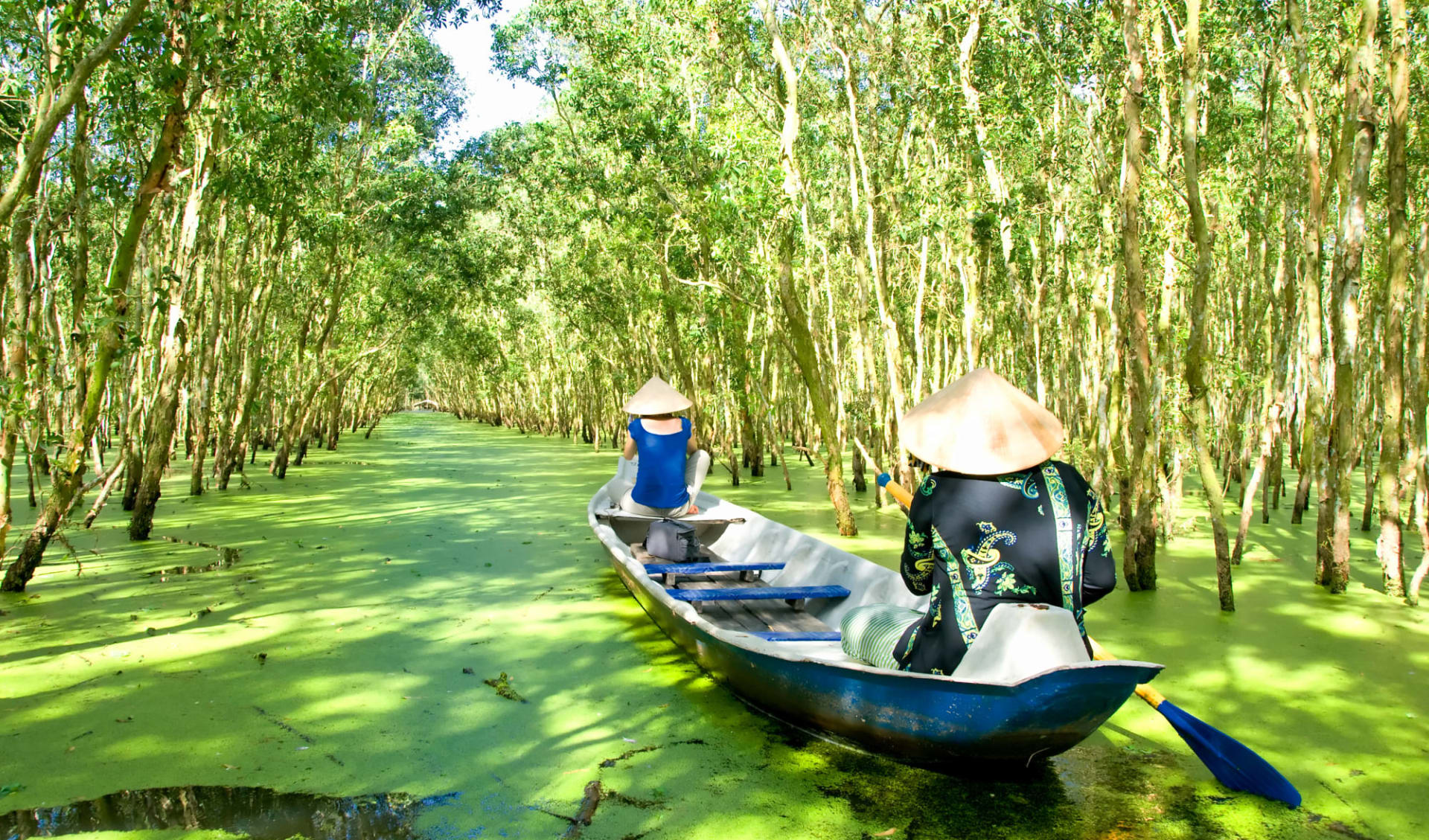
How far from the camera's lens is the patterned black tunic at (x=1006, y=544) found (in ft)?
8.99

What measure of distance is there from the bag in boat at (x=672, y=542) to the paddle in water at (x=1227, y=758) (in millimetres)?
3041

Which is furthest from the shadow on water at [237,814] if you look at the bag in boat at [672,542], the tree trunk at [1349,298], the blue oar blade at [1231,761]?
the tree trunk at [1349,298]

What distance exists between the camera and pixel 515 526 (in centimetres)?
876

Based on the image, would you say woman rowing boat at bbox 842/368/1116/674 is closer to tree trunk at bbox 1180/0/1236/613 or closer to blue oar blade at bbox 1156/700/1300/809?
blue oar blade at bbox 1156/700/1300/809

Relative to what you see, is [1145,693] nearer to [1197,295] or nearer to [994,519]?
[994,519]

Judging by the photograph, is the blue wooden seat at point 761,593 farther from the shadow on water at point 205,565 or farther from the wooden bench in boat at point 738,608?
the shadow on water at point 205,565

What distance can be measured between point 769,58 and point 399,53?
562 cm

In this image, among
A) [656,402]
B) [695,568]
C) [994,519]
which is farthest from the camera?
[656,402]

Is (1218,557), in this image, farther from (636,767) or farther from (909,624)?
(636,767)

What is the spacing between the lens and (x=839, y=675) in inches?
119

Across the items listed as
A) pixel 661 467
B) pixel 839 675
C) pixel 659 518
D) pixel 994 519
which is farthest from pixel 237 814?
pixel 659 518

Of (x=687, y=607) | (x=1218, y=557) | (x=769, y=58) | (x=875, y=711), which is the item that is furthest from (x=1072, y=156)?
(x=875, y=711)

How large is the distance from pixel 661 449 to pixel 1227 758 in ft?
12.8

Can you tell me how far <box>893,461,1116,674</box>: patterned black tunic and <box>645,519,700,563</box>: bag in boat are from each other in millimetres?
3070
